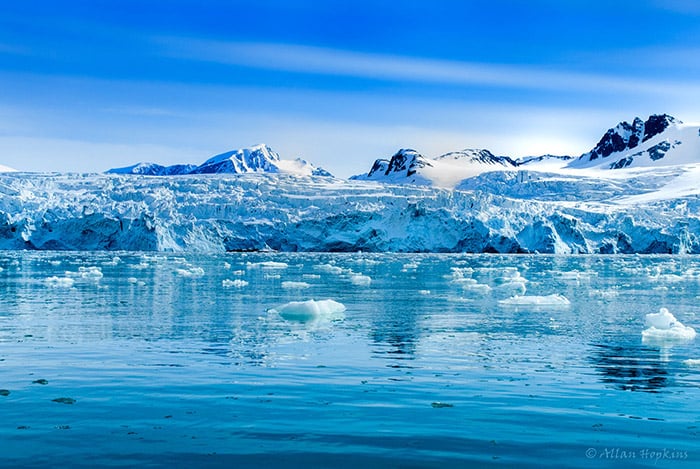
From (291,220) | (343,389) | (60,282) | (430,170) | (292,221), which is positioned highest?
(430,170)

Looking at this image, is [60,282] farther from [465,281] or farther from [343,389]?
[343,389]

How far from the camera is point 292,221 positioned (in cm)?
8744

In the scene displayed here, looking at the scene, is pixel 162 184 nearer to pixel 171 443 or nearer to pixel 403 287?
pixel 403 287

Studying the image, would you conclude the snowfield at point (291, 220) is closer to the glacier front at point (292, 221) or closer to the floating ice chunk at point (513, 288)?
the glacier front at point (292, 221)

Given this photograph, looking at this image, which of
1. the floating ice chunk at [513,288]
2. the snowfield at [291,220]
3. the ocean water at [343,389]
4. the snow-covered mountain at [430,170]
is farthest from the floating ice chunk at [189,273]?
the snow-covered mountain at [430,170]

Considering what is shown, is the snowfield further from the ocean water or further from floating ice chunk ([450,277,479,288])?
the ocean water

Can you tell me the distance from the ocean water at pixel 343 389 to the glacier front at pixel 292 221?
196 ft

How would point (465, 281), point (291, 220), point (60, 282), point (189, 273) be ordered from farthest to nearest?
point (291, 220) → point (189, 273) → point (465, 281) → point (60, 282)

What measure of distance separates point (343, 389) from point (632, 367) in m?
4.76

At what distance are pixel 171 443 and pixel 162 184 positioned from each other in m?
99.1

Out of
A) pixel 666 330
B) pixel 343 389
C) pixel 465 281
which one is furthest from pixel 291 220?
pixel 343 389

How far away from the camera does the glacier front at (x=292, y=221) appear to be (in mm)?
76750

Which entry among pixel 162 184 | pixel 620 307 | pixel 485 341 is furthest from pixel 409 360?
pixel 162 184

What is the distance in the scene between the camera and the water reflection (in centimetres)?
987
